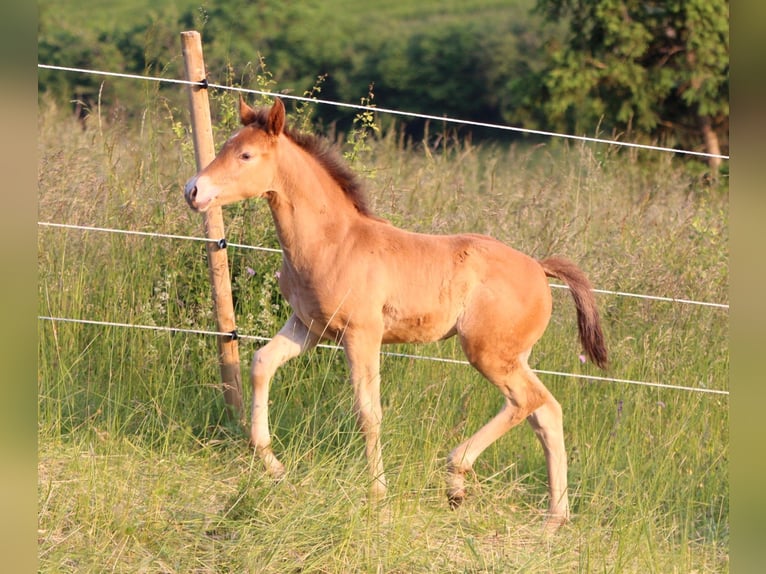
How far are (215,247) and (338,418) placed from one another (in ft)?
3.26

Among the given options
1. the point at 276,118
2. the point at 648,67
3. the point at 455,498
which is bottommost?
the point at 455,498

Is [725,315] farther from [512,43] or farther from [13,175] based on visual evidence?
[512,43]

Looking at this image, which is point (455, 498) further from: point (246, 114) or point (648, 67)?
point (648, 67)

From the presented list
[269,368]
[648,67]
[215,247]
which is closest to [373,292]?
[269,368]

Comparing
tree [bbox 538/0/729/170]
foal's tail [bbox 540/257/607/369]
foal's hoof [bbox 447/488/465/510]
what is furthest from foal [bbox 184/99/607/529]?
tree [bbox 538/0/729/170]

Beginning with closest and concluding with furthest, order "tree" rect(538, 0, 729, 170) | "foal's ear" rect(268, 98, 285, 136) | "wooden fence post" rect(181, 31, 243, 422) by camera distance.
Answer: "foal's ear" rect(268, 98, 285, 136) < "wooden fence post" rect(181, 31, 243, 422) < "tree" rect(538, 0, 729, 170)

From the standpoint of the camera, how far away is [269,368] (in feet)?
12.8

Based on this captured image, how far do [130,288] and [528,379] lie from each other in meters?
2.28

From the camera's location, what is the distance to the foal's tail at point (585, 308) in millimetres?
4199

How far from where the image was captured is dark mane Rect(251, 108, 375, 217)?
Answer: 397 centimetres

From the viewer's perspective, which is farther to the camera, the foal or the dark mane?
the dark mane

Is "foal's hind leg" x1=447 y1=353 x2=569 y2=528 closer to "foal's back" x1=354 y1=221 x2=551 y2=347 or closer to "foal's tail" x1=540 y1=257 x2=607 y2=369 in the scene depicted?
"foal's back" x1=354 y1=221 x2=551 y2=347

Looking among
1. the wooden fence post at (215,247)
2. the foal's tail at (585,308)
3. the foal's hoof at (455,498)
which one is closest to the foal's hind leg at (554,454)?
the foal's tail at (585,308)

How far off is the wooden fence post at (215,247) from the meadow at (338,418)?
5.4 inches
